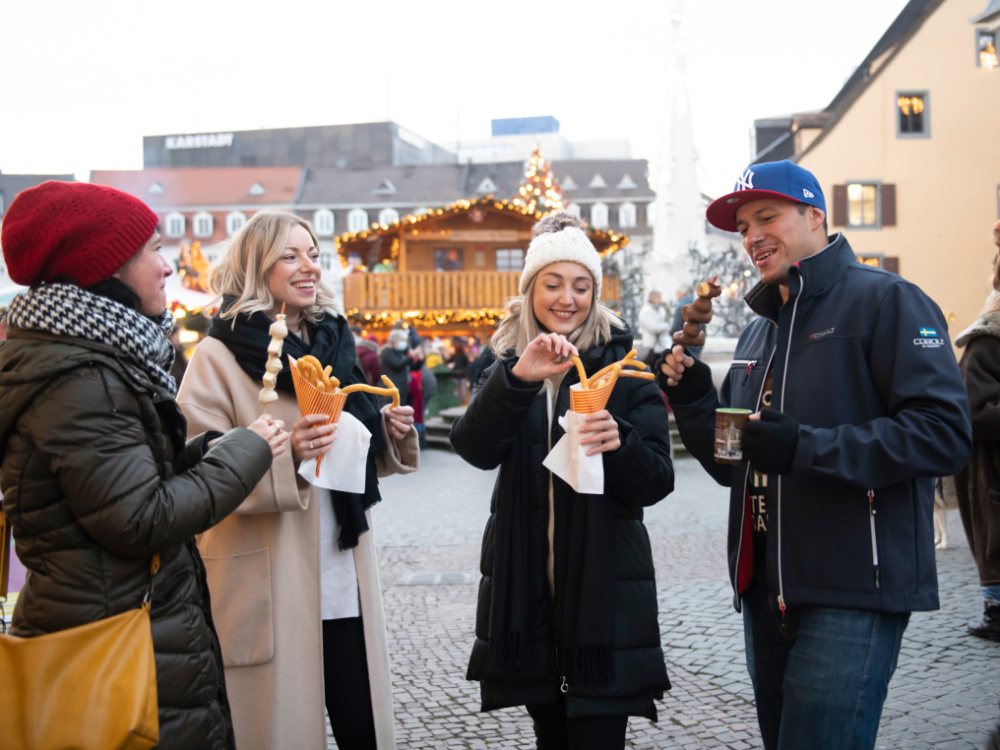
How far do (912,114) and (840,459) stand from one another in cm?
2745

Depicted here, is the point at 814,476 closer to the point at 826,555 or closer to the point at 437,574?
the point at 826,555

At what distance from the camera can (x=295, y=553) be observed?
2.72m

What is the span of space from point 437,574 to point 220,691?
14.7 feet

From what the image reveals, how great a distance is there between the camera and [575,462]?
93.7 inches

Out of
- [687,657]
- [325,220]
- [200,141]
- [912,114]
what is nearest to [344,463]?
[687,657]

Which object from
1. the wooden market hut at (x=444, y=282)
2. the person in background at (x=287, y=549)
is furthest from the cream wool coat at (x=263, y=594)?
the wooden market hut at (x=444, y=282)

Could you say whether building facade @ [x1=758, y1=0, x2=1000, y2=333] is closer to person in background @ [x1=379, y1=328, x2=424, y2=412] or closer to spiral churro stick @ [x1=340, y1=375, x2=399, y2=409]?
person in background @ [x1=379, y1=328, x2=424, y2=412]

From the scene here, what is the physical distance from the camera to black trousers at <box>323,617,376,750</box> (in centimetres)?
281

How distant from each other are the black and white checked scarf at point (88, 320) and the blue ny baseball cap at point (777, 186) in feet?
5.53

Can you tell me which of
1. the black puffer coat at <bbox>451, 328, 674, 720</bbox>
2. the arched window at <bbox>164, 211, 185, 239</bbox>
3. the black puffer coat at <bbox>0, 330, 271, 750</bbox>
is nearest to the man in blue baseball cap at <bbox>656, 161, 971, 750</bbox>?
the black puffer coat at <bbox>451, 328, 674, 720</bbox>

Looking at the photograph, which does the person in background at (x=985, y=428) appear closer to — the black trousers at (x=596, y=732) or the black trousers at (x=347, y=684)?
the black trousers at (x=596, y=732)

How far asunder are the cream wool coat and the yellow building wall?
83.1 feet

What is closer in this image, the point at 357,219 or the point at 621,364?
the point at 621,364

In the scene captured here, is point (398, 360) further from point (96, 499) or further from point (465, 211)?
point (465, 211)
